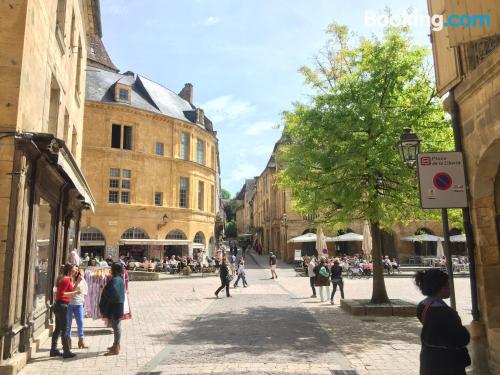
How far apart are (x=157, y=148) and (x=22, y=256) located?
26.7m

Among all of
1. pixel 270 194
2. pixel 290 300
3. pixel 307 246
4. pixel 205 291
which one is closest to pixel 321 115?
pixel 290 300

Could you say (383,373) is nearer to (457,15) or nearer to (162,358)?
(162,358)

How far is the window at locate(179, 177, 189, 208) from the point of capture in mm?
34125

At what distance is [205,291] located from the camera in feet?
60.4

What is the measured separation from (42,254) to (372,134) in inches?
337

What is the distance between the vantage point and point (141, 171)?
31.6 metres

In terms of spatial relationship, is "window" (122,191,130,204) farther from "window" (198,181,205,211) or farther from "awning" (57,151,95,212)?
"awning" (57,151,95,212)

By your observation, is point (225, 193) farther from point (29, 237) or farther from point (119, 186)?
point (29, 237)

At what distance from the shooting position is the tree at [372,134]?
11.0 m

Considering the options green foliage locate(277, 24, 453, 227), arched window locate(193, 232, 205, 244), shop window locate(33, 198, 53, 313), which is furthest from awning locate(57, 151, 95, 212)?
arched window locate(193, 232, 205, 244)

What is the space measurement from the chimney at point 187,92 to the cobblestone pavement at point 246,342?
3197 centimetres

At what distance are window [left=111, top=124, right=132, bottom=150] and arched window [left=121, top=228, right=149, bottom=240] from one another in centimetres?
622

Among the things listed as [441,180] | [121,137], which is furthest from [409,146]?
[121,137]

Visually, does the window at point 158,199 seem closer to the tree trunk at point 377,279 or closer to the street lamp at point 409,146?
the tree trunk at point 377,279
